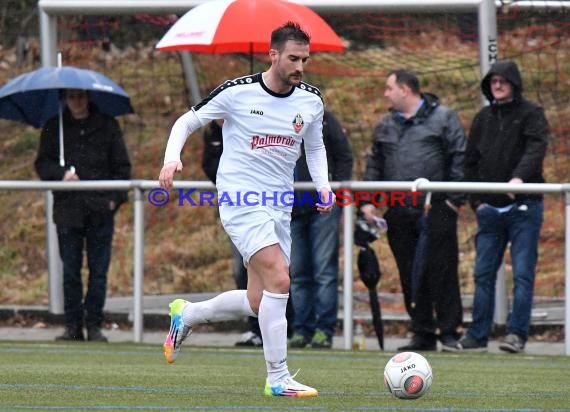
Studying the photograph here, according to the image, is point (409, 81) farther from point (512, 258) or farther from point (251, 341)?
point (251, 341)

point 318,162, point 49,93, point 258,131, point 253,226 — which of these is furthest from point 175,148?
point 49,93

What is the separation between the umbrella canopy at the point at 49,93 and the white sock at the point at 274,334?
516cm

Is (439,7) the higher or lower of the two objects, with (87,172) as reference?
higher

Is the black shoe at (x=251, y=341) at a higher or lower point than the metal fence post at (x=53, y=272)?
lower

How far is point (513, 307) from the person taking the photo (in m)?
12.0

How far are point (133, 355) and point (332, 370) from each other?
1857mm

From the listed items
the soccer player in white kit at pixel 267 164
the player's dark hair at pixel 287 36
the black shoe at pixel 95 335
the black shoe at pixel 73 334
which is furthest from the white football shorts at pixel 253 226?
the black shoe at pixel 73 334

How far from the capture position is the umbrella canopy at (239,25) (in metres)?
12.5

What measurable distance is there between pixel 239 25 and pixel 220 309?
4069 mm

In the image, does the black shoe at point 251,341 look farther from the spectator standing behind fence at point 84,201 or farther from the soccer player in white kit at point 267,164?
the soccer player in white kit at point 267,164

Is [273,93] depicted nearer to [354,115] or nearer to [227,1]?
[227,1]

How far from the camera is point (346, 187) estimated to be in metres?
12.5

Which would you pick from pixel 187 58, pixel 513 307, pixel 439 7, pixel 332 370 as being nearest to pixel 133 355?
pixel 332 370

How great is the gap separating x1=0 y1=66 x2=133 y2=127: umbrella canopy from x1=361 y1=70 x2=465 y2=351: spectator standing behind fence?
255 cm
